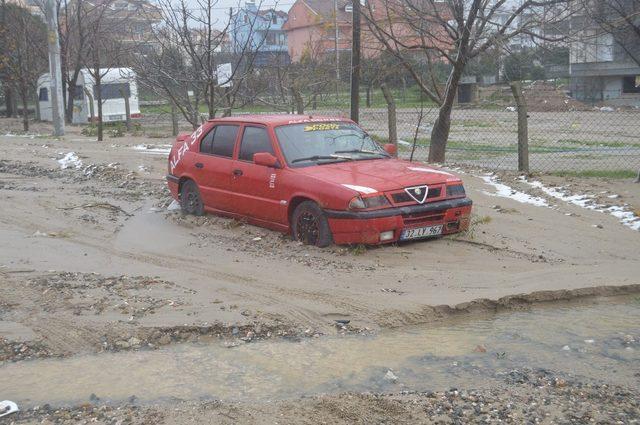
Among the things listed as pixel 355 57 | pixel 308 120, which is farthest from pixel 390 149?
pixel 355 57

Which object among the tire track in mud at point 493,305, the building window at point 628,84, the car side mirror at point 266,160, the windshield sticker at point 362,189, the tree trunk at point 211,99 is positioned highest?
the building window at point 628,84

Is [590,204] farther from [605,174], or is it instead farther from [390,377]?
[390,377]

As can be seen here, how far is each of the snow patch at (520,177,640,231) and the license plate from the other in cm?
258

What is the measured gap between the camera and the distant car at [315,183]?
797 centimetres

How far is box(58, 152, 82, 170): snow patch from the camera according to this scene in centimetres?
1694

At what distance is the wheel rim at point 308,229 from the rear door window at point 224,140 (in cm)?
183

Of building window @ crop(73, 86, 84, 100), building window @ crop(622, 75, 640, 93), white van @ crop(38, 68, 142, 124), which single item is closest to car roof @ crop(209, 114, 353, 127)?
white van @ crop(38, 68, 142, 124)

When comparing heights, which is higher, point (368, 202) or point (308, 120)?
point (308, 120)

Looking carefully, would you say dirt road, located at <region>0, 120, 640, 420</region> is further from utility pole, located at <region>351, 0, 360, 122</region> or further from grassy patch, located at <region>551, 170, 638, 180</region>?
utility pole, located at <region>351, 0, 360, 122</region>

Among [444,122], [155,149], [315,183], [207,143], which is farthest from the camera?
[155,149]

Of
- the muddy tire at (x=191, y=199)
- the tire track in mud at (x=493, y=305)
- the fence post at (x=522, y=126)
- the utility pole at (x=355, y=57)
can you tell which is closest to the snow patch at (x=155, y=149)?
the utility pole at (x=355, y=57)

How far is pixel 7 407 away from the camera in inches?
183

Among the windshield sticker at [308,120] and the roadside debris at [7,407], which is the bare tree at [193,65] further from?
the roadside debris at [7,407]

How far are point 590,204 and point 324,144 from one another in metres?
3.93
